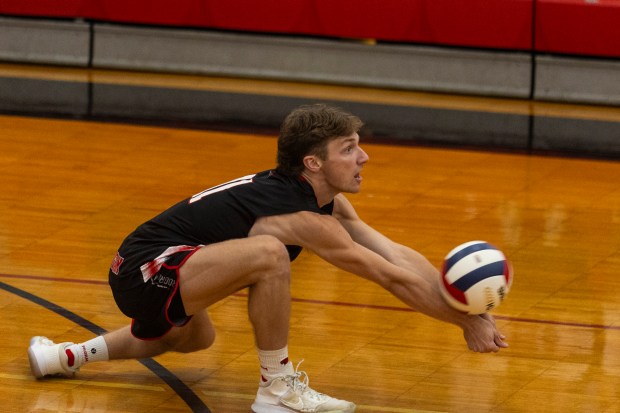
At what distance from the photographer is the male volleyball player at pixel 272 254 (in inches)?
163

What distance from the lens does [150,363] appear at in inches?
188

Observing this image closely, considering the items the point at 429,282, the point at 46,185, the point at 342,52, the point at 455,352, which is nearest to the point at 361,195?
the point at 46,185

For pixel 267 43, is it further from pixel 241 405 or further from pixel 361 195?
pixel 241 405

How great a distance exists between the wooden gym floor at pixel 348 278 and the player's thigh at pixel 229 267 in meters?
0.43

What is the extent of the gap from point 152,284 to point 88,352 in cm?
49

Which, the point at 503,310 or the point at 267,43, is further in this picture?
the point at 267,43

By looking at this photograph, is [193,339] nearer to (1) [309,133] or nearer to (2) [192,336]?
(2) [192,336]

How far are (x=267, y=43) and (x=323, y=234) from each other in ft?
23.3

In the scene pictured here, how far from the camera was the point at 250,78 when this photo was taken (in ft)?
36.5

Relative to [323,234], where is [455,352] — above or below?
below

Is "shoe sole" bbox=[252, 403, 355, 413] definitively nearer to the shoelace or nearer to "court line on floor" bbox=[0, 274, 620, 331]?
the shoelace

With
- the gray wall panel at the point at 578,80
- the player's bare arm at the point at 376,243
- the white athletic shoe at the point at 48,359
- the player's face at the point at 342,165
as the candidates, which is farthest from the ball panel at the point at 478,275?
the gray wall panel at the point at 578,80

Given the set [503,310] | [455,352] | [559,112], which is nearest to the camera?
[455,352]

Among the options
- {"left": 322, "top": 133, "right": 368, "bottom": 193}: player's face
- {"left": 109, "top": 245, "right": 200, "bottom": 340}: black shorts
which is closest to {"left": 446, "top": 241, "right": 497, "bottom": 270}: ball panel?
{"left": 322, "top": 133, "right": 368, "bottom": 193}: player's face
